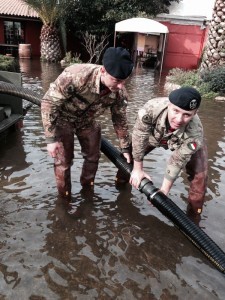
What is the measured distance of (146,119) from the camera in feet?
10.3

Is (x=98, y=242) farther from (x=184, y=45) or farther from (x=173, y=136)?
(x=184, y=45)

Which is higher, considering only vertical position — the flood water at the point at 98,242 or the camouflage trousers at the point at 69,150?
the camouflage trousers at the point at 69,150

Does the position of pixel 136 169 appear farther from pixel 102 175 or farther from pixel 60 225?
pixel 102 175

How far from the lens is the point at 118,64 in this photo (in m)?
2.81

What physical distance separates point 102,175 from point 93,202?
85cm

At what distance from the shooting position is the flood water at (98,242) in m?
2.72

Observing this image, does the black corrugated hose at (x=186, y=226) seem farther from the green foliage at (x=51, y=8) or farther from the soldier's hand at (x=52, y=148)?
the green foliage at (x=51, y=8)

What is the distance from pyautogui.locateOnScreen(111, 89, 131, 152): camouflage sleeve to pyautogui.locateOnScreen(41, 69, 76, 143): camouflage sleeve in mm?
Result: 645

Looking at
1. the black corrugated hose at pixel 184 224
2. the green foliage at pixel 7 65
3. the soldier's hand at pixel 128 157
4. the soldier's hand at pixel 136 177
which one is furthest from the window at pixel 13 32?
the soldier's hand at pixel 136 177

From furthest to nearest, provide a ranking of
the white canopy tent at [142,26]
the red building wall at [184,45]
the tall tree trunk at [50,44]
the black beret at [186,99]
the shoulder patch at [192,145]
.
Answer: the tall tree trunk at [50,44] < the red building wall at [184,45] < the white canopy tent at [142,26] < the shoulder patch at [192,145] < the black beret at [186,99]

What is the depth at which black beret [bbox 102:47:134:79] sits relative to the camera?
2811 mm

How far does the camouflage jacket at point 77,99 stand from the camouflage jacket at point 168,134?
1.64 ft

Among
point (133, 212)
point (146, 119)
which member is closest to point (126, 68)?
point (146, 119)

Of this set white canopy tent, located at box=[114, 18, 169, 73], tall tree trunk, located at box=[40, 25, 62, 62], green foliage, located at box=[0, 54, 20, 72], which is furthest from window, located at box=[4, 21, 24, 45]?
green foliage, located at box=[0, 54, 20, 72]
